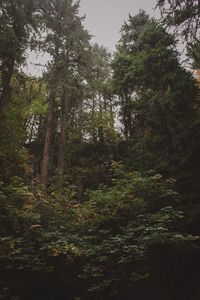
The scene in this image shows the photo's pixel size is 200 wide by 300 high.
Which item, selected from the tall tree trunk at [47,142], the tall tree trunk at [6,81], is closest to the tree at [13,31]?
the tall tree trunk at [6,81]

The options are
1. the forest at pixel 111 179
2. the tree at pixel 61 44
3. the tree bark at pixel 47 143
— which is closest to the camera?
the forest at pixel 111 179

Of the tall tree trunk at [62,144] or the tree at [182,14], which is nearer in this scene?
the tree at [182,14]

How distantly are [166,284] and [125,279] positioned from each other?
173cm

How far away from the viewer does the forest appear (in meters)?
6.03

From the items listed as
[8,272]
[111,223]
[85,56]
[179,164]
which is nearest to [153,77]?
[85,56]

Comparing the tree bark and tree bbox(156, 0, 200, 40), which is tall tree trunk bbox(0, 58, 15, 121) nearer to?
the tree bark

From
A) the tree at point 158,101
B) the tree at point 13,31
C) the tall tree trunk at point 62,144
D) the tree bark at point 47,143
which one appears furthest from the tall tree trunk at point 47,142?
the tree at point 158,101

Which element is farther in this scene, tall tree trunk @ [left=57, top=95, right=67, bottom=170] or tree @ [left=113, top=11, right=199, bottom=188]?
tall tree trunk @ [left=57, top=95, right=67, bottom=170]

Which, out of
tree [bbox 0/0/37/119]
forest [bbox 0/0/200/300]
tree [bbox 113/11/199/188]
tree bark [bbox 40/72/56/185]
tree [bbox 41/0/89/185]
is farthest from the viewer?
tree [bbox 41/0/89/185]

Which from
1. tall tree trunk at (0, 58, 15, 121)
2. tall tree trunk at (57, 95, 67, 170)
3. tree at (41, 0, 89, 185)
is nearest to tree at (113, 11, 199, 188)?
tree at (41, 0, 89, 185)

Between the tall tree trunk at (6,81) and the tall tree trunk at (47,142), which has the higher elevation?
the tall tree trunk at (6,81)

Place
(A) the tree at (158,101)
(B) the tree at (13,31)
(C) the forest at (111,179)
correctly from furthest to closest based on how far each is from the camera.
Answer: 1. (B) the tree at (13,31)
2. (A) the tree at (158,101)
3. (C) the forest at (111,179)

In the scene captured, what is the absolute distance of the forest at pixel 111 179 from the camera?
6.03 m

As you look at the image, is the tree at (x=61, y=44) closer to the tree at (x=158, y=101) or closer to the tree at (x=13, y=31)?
the tree at (x=13, y=31)
